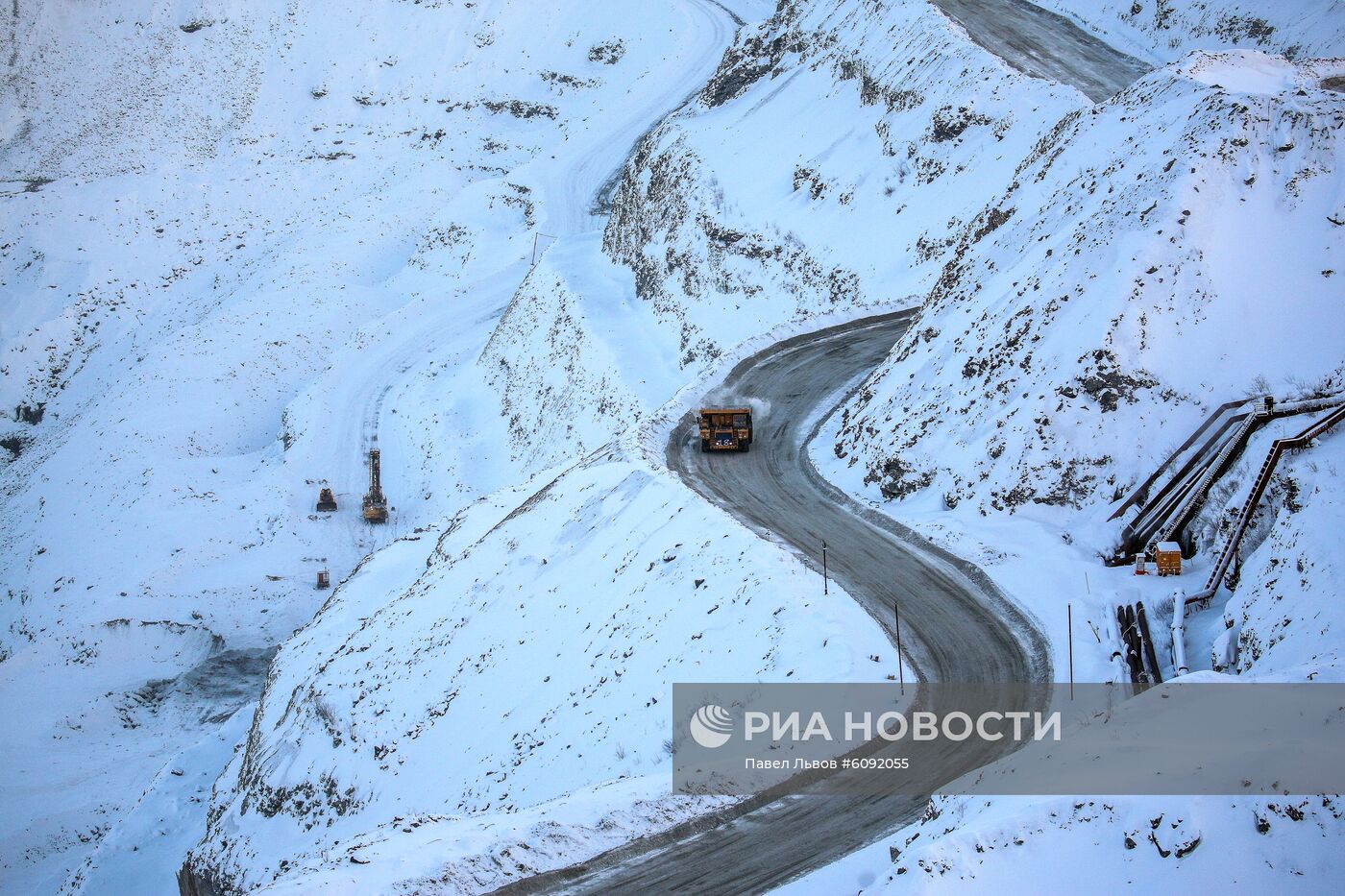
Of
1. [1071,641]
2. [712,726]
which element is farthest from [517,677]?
[1071,641]

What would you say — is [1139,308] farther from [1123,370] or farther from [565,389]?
[565,389]

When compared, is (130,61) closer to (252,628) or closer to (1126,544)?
(252,628)

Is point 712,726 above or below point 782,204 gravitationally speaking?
below

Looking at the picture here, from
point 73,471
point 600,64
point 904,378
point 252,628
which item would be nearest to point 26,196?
point 73,471

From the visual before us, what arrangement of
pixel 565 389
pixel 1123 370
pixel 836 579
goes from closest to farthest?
pixel 836 579
pixel 1123 370
pixel 565 389

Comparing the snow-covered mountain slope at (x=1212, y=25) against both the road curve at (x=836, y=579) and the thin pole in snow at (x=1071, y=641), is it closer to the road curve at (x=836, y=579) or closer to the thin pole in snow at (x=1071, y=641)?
the road curve at (x=836, y=579)

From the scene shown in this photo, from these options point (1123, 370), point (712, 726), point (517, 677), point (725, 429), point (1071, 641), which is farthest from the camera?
point (725, 429)

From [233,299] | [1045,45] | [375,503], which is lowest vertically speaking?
[375,503]
